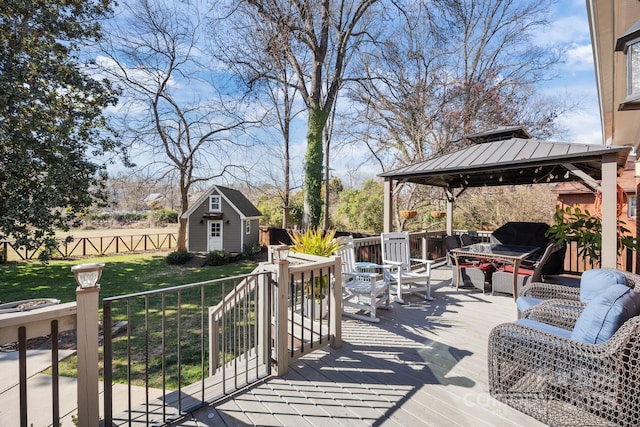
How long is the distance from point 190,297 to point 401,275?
552 cm

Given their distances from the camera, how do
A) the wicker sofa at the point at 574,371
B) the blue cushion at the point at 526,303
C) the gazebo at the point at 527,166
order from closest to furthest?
the wicker sofa at the point at 574,371 → the blue cushion at the point at 526,303 → the gazebo at the point at 527,166

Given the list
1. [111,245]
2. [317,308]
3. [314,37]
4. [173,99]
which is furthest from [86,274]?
[111,245]

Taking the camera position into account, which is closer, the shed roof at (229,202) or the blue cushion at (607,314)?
the blue cushion at (607,314)

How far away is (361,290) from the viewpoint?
4441 mm

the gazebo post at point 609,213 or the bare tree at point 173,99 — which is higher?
the bare tree at point 173,99

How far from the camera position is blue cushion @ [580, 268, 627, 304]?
108 inches

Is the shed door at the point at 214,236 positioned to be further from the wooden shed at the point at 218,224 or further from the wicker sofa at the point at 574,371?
the wicker sofa at the point at 574,371

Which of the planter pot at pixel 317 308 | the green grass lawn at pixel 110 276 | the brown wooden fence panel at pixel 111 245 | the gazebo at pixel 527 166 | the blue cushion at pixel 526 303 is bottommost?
the green grass lawn at pixel 110 276

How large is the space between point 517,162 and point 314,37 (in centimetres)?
714

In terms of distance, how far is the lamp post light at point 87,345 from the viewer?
1.80m

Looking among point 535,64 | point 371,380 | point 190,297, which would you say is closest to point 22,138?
point 190,297

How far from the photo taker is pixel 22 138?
579 centimetres

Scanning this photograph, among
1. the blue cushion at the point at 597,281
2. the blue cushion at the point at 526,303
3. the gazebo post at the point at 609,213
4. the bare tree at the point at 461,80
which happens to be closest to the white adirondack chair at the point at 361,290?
the blue cushion at the point at 526,303

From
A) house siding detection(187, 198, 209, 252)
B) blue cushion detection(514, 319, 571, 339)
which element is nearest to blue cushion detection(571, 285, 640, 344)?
blue cushion detection(514, 319, 571, 339)
